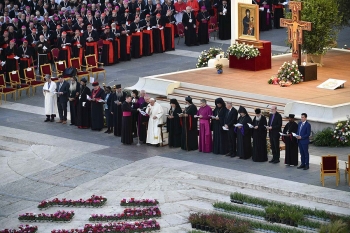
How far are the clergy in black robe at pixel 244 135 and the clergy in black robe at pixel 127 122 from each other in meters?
3.32

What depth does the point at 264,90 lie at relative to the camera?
99.0 ft

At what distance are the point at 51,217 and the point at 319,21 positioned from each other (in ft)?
40.4

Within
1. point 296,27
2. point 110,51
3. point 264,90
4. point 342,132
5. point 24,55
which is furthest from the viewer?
point 110,51

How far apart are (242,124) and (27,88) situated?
10.3 metres

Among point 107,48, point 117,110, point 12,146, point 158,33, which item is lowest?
point 12,146

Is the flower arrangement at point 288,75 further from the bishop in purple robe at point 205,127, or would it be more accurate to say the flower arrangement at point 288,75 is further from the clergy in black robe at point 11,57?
the clergy in black robe at point 11,57

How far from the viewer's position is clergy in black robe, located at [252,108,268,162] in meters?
25.7

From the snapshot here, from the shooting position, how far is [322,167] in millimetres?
23500

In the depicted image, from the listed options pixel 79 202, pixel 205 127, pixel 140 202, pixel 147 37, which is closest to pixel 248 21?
pixel 147 37

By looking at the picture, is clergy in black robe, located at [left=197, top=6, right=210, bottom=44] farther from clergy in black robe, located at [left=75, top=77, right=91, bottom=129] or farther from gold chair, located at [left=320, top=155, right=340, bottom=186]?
gold chair, located at [left=320, top=155, right=340, bottom=186]

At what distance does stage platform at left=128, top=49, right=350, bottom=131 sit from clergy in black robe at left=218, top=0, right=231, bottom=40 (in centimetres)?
694

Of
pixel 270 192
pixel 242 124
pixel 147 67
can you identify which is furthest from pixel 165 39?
pixel 270 192

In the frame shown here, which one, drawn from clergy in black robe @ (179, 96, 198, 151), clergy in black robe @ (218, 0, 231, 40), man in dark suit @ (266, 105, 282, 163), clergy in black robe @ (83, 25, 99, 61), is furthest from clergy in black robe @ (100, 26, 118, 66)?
man in dark suit @ (266, 105, 282, 163)

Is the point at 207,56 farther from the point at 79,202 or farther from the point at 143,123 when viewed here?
the point at 79,202
